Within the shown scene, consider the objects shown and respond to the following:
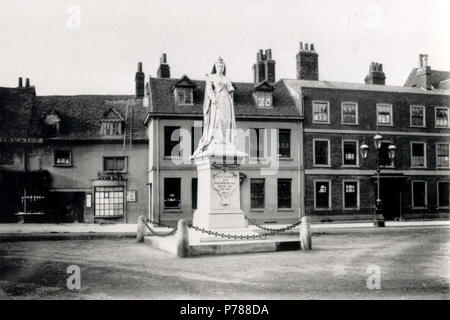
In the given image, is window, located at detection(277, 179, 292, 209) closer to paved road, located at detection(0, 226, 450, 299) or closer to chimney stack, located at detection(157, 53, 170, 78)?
chimney stack, located at detection(157, 53, 170, 78)

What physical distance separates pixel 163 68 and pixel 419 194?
786 inches

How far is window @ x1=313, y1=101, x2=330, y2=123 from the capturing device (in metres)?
32.3

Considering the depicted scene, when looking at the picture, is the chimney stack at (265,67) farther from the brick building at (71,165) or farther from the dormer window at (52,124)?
the dormer window at (52,124)

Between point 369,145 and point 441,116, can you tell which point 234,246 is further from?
point 441,116

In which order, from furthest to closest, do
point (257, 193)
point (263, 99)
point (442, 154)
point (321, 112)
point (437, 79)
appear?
point (437, 79) → point (442, 154) → point (321, 112) → point (263, 99) → point (257, 193)

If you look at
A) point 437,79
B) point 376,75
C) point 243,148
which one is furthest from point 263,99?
point 437,79

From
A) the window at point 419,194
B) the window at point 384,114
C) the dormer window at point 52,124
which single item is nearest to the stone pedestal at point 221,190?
the dormer window at point 52,124

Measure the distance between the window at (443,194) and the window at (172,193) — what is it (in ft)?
60.0

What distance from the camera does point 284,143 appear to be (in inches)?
1249

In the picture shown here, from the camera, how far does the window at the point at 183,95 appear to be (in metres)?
31.0

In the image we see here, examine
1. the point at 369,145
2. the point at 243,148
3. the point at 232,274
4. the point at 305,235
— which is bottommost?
the point at 232,274

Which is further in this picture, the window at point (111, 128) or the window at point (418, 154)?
the window at point (418, 154)

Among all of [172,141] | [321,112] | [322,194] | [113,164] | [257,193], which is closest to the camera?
[172,141]
